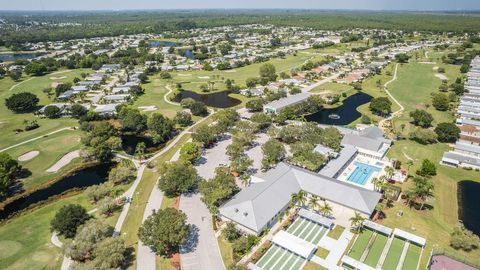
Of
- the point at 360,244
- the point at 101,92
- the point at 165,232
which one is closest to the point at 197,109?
the point at 101,92

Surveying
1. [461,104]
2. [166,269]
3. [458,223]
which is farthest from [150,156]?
[461,104]

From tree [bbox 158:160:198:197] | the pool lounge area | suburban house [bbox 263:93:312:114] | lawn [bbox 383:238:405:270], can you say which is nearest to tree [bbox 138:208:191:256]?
tree [bbox 158:160:198:197]

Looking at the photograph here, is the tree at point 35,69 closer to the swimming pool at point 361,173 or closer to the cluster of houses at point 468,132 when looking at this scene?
the swimming pool at point 361,173

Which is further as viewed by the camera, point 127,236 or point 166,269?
point 127,236

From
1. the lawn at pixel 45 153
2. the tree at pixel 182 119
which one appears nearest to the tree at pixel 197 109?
the tree at pixel 182 119

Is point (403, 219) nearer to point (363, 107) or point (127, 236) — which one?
point (127, 236)

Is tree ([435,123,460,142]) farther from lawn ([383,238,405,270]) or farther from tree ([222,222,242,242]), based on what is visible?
tree ([222,222,242,242])

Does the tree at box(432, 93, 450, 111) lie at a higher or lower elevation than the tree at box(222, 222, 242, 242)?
higher
